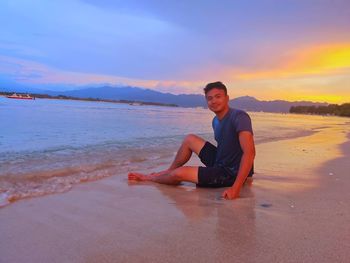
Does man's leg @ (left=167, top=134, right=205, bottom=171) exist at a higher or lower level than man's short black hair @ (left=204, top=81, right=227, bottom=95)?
lower

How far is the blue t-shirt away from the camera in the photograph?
4367mm

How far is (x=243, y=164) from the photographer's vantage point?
163 inches

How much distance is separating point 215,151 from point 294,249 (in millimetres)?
2462

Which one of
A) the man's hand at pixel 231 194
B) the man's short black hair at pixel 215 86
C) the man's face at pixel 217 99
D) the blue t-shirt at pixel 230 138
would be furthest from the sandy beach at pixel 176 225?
the man's short black hair at pixel 215 86

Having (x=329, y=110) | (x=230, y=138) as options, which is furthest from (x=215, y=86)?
(x=329, y=110)

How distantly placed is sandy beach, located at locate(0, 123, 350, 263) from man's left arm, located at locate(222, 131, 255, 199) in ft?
0.38

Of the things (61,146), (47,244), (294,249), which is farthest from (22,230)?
(61,146)

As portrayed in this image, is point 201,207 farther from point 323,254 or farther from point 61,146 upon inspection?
point 61,146

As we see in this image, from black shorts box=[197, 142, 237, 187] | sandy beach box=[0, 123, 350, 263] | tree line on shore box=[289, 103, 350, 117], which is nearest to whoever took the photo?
sandy beach box=[0, 123, 350, 263]

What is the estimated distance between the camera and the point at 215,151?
494 cm

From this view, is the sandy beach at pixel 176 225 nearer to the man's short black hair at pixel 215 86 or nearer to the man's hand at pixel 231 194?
the man's hand at pixel 231 194

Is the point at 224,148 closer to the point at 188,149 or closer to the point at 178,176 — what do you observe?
the point at 178,176

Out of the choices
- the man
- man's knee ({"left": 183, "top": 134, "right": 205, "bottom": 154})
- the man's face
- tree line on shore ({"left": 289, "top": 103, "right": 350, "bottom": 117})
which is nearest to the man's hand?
the man

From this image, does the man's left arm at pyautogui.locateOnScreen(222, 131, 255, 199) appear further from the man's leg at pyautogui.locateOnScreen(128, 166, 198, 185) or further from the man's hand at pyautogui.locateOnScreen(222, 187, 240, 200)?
the man's leg at pyautogui.locateOnScreen(128, 166, 198, 185)
